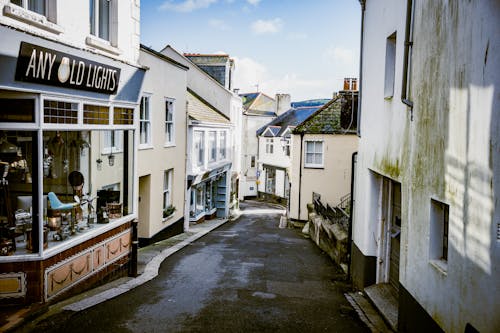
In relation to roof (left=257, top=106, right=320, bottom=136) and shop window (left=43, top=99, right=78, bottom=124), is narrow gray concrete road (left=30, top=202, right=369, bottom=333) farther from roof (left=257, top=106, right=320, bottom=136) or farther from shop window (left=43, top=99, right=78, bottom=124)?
roof (left=257, top=106, right=320, bottom=136)

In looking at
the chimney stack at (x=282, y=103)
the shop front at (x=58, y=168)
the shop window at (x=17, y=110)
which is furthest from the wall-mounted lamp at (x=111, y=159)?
the chimney stack at (x=282, y=103)

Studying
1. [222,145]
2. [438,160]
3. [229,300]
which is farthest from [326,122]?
[438,160]

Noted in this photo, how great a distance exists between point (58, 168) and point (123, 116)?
2112 millimetres

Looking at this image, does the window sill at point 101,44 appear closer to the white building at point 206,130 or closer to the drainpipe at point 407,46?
the drainpipe at point 407,46

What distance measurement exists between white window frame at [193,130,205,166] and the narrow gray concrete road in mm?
7245

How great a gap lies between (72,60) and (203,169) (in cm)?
1472

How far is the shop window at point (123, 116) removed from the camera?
1034 cm

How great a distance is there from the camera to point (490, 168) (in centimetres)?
470

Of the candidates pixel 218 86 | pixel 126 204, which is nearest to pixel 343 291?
pixel 126 204

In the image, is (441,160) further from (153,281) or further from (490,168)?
(153,281)

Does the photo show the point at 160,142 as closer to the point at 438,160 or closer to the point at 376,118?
the point at 376,118

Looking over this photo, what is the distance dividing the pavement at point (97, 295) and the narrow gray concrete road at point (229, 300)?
8.8 inches

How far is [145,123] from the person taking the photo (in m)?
15.8

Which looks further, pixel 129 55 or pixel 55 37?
pixel 129 55
